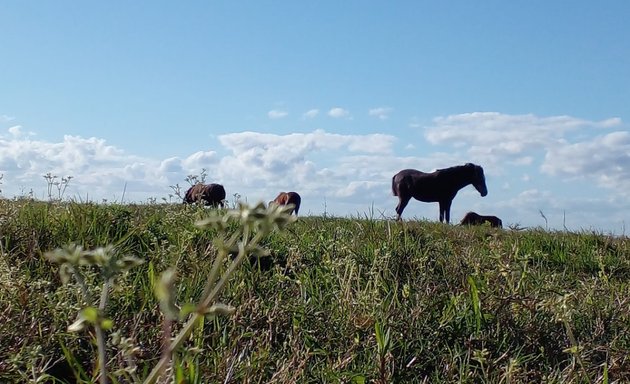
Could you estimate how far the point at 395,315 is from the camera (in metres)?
3.49

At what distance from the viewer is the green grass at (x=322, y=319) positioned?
2.93 meters

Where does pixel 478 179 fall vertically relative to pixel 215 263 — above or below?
above

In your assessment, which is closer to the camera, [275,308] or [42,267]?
[275,308]

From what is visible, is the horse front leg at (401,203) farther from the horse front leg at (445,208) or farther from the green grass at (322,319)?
the green grass at (322,319)

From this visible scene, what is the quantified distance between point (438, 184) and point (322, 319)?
1937 cm

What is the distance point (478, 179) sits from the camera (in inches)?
910

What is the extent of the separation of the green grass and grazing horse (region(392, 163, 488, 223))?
698 inches

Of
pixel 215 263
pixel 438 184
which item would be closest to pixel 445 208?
pixel 438 184

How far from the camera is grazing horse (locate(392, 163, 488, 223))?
22.5 meters

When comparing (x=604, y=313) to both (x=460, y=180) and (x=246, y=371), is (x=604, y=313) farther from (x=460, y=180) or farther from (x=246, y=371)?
(x=460, y=180)

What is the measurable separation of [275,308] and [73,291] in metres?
0.89

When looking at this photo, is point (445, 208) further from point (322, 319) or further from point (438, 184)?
point (322, 319)

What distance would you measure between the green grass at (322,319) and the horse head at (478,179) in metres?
18.4

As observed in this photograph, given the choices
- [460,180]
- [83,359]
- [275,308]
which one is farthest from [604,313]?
[460,180]
